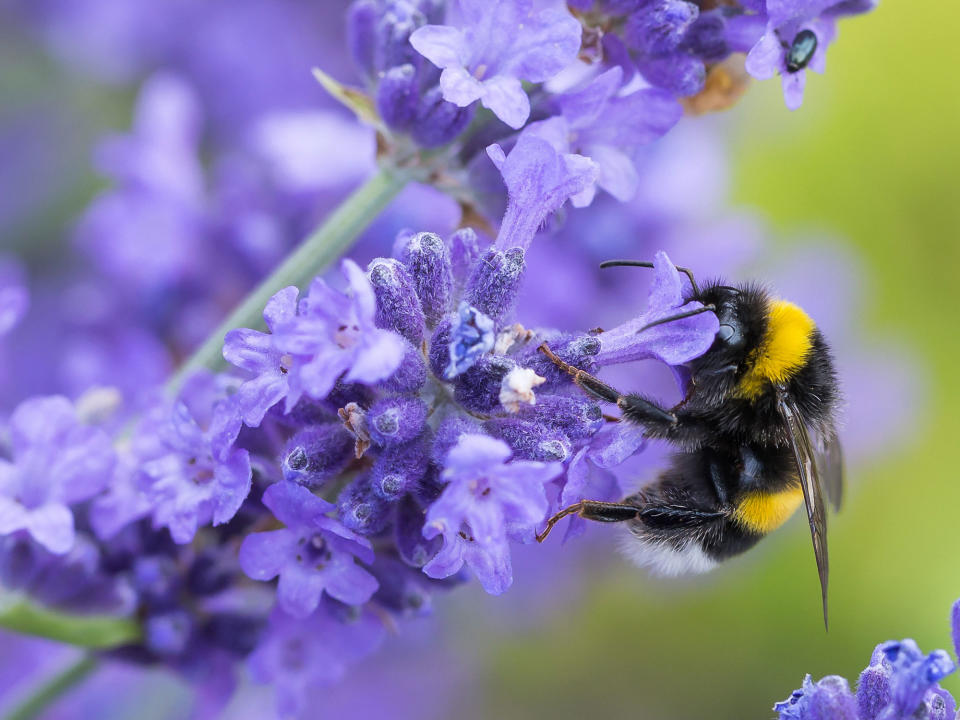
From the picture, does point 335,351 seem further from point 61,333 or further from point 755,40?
point 61,333

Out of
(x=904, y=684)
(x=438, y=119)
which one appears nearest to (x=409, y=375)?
(x=438, y=119)

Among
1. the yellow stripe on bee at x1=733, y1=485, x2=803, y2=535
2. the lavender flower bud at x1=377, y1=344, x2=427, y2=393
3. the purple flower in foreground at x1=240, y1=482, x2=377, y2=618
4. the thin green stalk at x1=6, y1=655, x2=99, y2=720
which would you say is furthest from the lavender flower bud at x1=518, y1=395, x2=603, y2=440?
the thin green stalk at x1=6, y1=655, x2=99, y2=720

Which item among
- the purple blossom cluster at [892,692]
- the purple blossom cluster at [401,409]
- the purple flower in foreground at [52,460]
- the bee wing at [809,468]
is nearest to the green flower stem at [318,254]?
the purple blossom cluster at [401,409]

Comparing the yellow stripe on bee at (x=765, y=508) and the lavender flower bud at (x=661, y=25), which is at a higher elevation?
the lavender flower bud at (x=661, y=25)

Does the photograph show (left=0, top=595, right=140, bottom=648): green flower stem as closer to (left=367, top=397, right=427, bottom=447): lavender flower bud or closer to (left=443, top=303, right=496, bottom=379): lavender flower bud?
(left=367, top=397, right=427, bottom=447): lavender flower bud

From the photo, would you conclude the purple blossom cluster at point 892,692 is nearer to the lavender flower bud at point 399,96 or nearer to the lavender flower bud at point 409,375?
the lavender flower bud at point 409,375

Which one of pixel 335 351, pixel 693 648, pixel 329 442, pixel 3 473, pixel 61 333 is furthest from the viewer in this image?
pixel 693 648

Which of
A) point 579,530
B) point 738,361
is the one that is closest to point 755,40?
point 738,361
